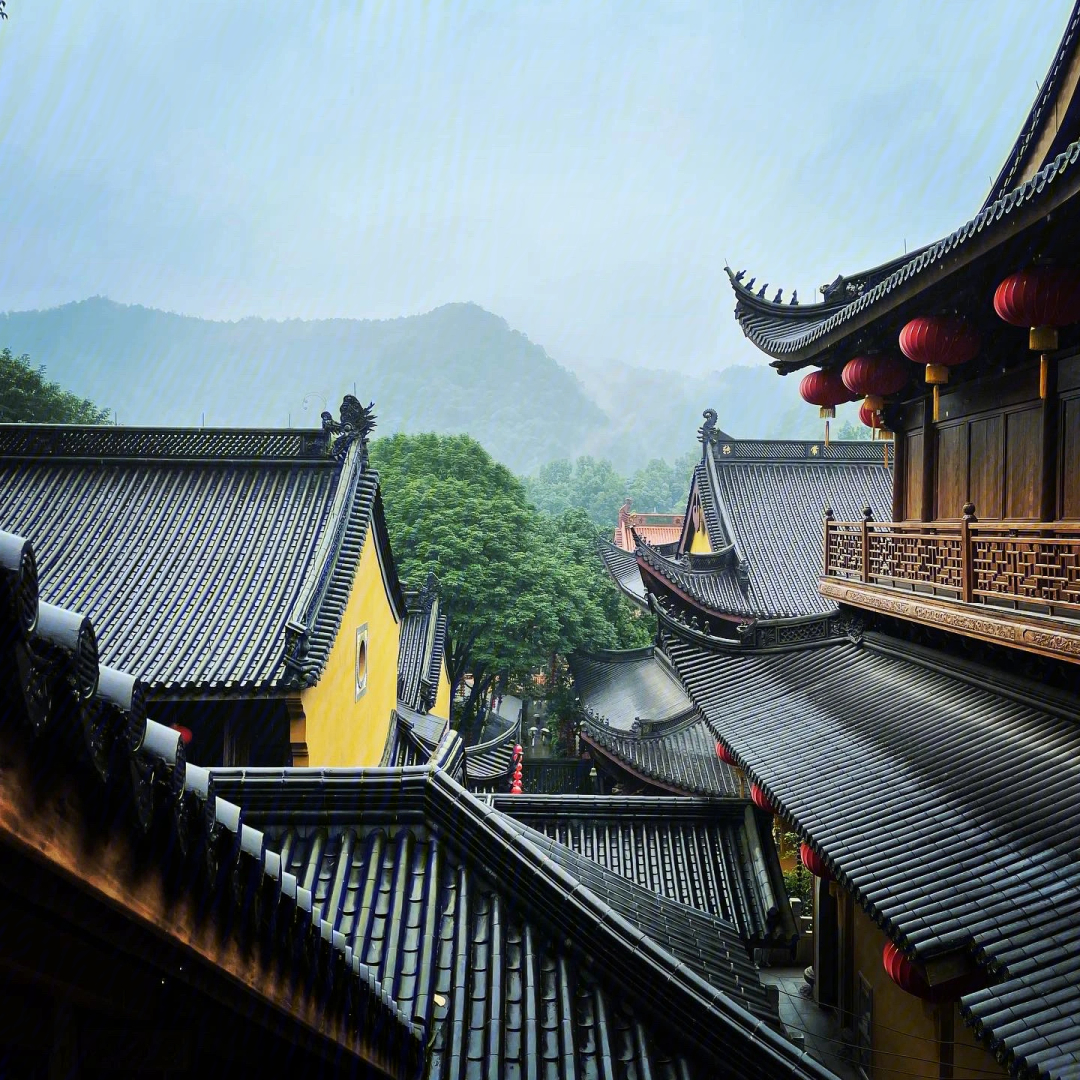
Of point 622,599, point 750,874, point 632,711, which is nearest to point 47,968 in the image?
point 750,874

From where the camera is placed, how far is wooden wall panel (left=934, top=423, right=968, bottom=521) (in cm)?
757

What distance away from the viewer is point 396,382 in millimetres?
149375

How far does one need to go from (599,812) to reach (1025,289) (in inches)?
282

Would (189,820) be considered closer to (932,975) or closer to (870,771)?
(932,975)

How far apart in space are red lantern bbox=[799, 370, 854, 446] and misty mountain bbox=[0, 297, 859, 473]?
4977 inches

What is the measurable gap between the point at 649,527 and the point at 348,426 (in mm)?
36043

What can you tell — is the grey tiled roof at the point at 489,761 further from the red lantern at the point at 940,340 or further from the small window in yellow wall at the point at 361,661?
the red lantern at the point at 940,340

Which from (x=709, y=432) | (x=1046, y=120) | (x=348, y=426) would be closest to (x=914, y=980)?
(x=1046, y=120)

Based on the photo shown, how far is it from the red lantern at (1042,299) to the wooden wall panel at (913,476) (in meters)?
3.16

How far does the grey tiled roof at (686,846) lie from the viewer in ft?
28.5

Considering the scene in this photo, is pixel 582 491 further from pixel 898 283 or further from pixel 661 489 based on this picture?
pixel 898 283

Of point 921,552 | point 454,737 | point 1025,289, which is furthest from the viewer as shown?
point 454,737

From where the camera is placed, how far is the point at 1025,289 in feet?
17.1

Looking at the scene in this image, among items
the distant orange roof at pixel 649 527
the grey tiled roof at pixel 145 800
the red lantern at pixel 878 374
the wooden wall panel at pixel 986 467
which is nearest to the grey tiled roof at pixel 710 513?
the red lantern at pixel 878 374
